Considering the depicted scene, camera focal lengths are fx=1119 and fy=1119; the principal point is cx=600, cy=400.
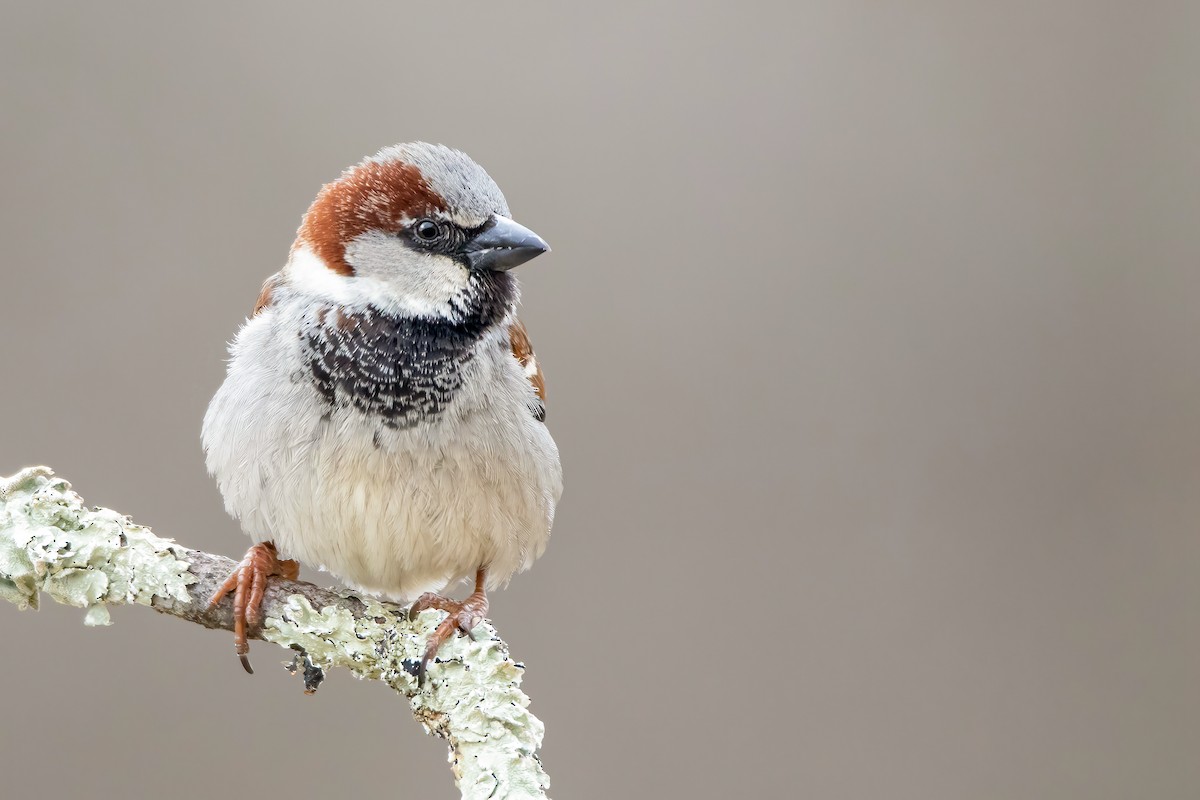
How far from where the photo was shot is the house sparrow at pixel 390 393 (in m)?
1.63

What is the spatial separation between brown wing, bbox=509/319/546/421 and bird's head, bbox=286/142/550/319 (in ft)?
0.41

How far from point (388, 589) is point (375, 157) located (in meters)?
0.70

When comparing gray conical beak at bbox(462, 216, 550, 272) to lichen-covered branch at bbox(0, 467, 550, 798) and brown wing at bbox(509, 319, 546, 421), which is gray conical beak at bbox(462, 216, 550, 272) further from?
lichen-covered branch at bbox(0, 467, 550, 798)

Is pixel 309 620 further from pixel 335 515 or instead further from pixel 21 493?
pixel 21 493

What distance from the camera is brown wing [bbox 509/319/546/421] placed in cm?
183

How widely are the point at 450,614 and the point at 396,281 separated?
0.51m

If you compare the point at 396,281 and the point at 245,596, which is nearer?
the point at 245,596

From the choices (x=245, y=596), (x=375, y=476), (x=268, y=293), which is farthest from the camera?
(x=268, y=293)

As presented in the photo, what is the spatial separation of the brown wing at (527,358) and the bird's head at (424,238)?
124 mm

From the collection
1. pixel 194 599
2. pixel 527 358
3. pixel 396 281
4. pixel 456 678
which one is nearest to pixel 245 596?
pixel 194 599

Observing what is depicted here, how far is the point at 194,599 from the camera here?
1.44m

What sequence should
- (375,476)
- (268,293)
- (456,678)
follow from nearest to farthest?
(456,678) < (375,476) < (268,293)

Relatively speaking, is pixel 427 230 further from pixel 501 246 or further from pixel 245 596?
pixel 245 596

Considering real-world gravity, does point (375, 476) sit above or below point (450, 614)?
above
